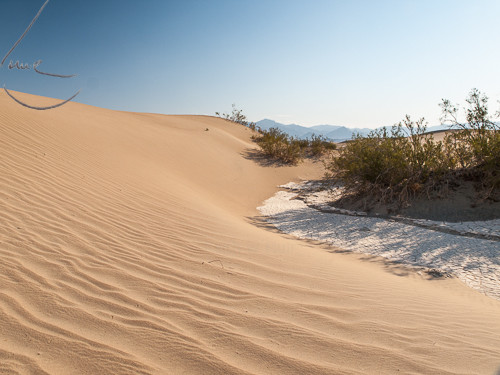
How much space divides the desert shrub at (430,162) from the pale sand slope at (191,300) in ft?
11.7

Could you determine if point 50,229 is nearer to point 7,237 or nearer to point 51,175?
point 7,237

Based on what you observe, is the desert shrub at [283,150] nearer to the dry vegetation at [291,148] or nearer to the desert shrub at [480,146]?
the dry vegetation at [291,148]

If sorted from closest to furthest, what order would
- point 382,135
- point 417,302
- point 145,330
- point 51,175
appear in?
point 145,330 < point 417,302 < point 51,175 < point 382,135

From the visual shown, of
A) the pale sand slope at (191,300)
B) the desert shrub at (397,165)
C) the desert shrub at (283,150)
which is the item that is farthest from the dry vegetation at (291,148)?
the pale sand slope at (191,300)

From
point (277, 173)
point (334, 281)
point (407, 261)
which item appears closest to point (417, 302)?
point (334, 281)

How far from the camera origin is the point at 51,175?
18.3 ft

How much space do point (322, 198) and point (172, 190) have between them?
455cm

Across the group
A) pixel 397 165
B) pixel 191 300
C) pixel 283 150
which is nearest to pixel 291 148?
pixel 283 150

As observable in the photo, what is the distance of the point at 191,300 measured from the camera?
251cm

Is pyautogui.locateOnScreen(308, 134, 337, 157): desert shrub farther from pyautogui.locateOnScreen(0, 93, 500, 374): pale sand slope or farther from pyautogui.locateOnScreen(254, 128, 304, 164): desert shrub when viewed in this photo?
pyautogui.locateOnScreen(0, 93, 500, 374): pale sand slope

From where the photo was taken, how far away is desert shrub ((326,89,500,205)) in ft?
23.3

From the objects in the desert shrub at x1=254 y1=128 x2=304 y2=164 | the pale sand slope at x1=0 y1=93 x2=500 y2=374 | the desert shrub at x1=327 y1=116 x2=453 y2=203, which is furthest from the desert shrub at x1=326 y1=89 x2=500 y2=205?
the desert shrub at x1=254 y1=128 x2=304 y2=164

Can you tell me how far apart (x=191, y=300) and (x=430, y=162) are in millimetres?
6939

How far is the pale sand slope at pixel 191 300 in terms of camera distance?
1.85 m
